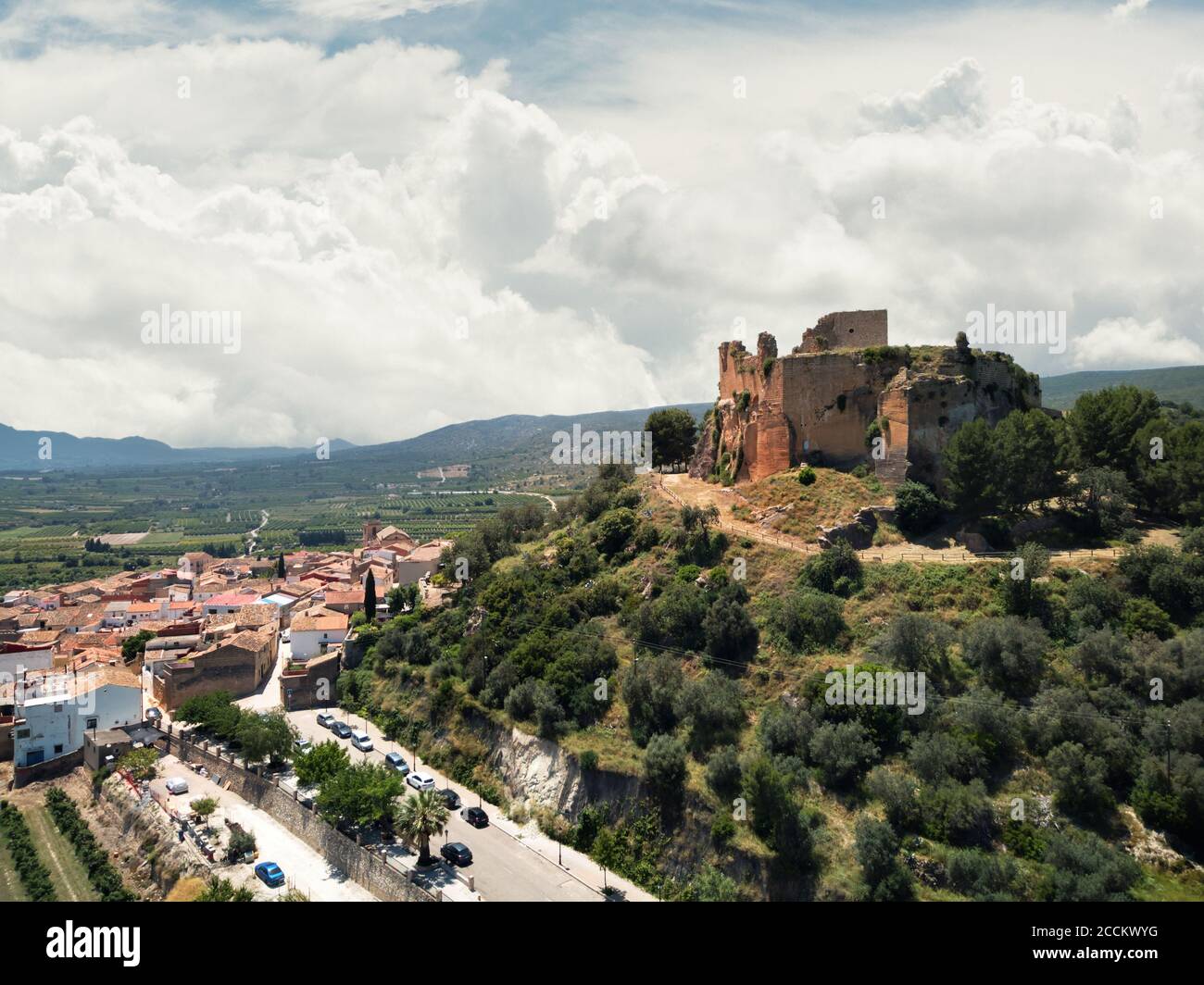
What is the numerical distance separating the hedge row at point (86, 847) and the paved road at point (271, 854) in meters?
3.16

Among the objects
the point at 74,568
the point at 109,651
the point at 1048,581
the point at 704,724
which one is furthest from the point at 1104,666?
the point at 74,568

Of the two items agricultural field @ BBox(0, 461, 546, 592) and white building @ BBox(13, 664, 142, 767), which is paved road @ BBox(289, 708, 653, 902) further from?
agricultural field @ BBox(0, 461, 546, 592)

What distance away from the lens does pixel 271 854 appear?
3319 cm

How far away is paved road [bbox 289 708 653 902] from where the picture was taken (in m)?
28.4

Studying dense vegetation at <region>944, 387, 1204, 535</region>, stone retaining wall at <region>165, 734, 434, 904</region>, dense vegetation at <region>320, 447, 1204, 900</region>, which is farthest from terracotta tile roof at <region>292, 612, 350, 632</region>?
dense vegetation at <region>944, 387, 1204, 535</region>

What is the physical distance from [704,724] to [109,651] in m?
43.0

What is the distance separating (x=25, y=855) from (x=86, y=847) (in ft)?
8.19

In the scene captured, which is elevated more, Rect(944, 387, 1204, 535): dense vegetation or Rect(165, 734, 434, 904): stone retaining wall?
Rect(944, 387, 1204, 535): dense vegetation

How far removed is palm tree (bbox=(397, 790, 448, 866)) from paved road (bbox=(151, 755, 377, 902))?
2228mm

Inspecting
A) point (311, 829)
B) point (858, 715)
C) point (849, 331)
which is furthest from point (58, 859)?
point (849, 331)

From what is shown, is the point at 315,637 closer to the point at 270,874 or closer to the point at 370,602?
the point at 370,602

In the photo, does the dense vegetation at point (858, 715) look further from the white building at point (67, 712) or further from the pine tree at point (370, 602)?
the white building at point (67, 712)

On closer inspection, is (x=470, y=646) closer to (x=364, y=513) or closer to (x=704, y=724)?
(x=704, y=724)

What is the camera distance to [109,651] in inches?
2219
